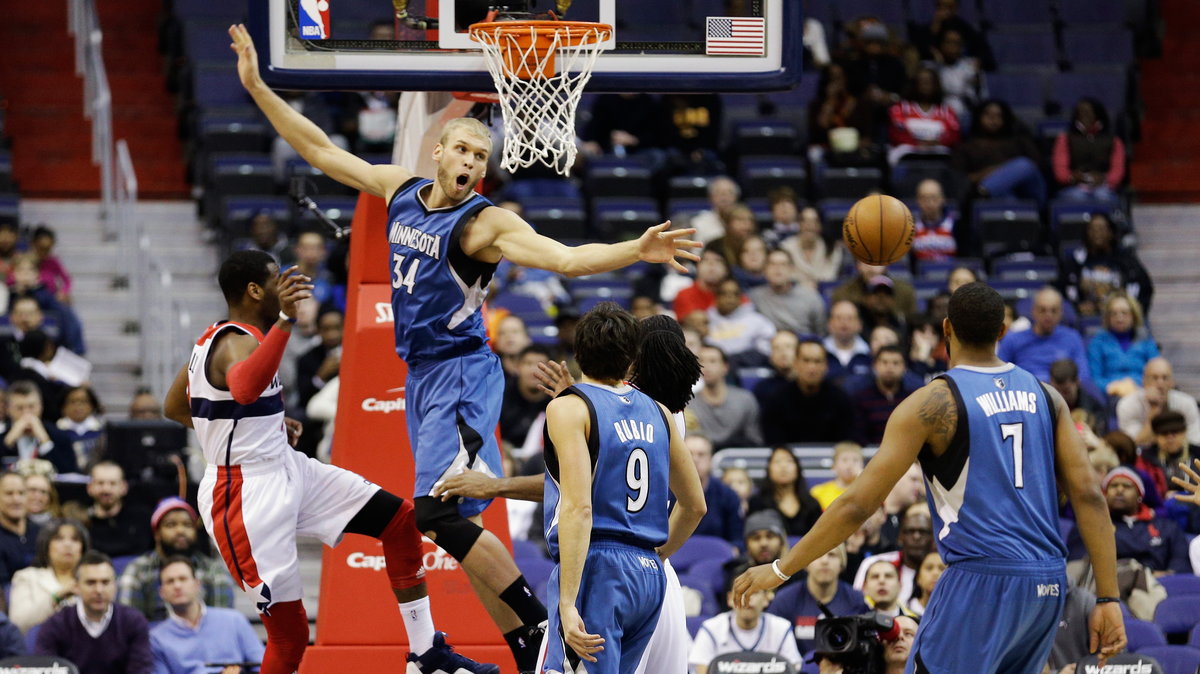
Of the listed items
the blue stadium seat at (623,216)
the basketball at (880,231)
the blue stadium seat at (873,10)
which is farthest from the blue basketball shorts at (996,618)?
the blue stadium seat at (873,10)

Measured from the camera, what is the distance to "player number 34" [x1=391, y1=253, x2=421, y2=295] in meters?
6.69

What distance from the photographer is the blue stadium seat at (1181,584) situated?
32.1ft

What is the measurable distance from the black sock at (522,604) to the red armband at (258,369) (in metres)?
1.22

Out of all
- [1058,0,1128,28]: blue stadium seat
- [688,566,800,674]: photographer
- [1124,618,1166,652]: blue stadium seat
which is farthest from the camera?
[1058,0,1128,28]: blue stadium seat

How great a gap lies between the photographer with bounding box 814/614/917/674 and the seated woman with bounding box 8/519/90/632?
4562 millimetres

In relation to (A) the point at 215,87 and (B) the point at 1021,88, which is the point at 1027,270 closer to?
(B) the point at 1021,88

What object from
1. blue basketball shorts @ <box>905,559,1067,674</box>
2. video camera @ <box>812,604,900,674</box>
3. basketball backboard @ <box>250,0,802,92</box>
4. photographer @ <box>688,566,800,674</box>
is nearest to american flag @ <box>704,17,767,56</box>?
basketball backboard @ <box>250,0,802,92</box>

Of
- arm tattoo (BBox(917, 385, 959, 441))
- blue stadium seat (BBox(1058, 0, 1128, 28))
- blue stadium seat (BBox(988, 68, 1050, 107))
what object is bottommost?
Answer: arm tattoo (BBox(917, 385, 959, 441))

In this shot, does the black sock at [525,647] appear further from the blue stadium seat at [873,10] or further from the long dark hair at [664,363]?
the blue stadium seat at [873,10]

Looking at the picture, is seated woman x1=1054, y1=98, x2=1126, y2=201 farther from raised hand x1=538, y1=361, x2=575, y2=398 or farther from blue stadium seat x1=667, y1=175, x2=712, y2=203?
raised hand x1=538, y1=361, x2=575, y2=398

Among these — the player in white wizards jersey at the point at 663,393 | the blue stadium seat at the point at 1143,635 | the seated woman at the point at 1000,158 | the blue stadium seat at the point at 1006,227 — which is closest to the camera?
the player in white wizards jersey at the point at 663,393

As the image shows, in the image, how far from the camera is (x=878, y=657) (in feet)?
24.3

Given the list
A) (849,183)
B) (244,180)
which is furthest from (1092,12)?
(244,180)

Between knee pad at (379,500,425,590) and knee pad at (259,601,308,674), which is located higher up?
knee pad at (379,500,425,590)
